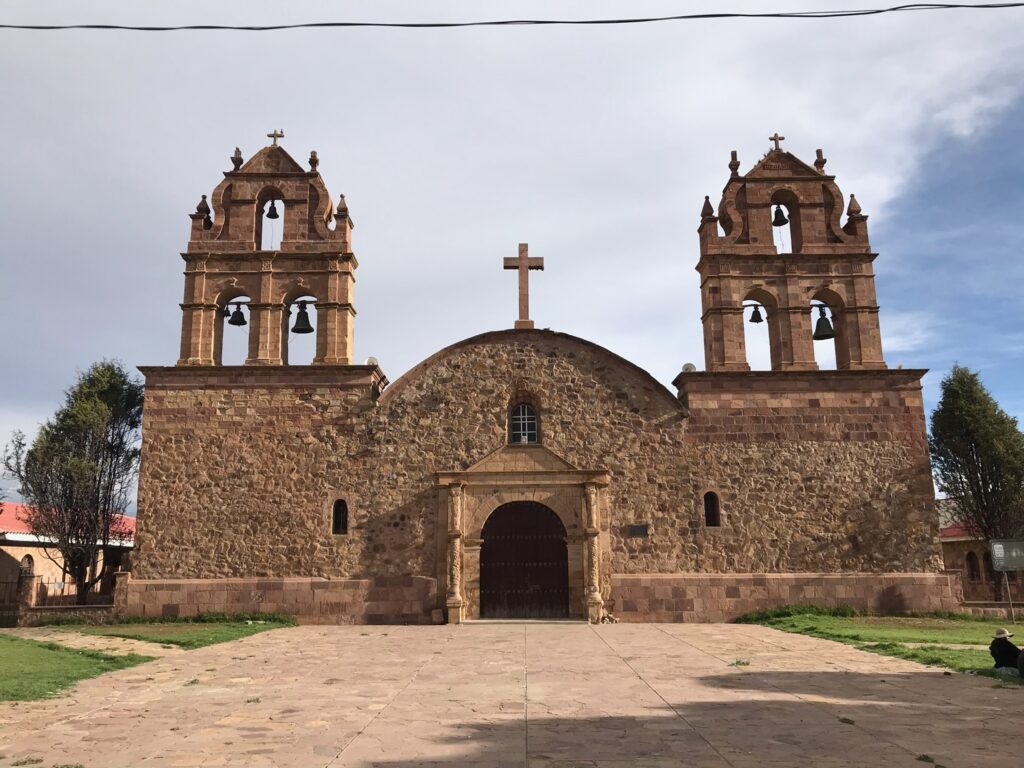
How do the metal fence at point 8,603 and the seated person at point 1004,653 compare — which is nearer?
the seated person at point 1004,653

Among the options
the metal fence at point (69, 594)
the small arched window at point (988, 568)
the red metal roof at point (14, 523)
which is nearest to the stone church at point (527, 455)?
the metal fence at point (69, 594)

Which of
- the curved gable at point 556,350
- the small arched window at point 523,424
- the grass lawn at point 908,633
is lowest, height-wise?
the grass lawn at point 908,633

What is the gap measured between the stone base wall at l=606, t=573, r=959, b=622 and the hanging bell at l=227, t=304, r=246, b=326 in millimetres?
10705

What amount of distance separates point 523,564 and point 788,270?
374 inches

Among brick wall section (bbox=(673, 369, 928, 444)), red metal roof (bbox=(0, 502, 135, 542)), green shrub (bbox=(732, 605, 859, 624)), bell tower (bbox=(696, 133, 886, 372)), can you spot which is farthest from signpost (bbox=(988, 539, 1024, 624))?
red metal roof (bbox=(0, 502, 135, 542))

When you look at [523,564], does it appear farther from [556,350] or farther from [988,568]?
[988,568]

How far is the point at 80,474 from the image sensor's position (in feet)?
76.3

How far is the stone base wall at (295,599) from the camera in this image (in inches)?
687

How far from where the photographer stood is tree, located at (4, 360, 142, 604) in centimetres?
2330

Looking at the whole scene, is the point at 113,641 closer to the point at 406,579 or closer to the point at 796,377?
the point at 406,579

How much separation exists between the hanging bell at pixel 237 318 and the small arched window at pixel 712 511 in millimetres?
11795

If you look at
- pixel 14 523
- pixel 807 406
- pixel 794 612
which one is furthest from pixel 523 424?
pixel 14 523

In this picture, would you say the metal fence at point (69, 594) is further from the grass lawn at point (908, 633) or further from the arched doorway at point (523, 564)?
the grass lawn at point (908, 633)

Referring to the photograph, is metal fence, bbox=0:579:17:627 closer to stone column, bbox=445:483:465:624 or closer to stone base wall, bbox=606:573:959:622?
stone column, bbox=445:483:465:624
